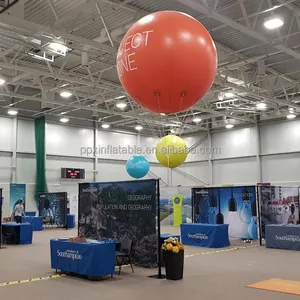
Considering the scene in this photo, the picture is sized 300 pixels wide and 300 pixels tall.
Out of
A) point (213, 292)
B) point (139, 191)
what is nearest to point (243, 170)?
point (139, 191)

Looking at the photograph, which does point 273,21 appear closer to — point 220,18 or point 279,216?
point 220,18

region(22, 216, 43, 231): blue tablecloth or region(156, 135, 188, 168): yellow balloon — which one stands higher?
region(156, 135, 188, 168): yellow balloon

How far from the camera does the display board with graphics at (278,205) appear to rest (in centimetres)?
1251

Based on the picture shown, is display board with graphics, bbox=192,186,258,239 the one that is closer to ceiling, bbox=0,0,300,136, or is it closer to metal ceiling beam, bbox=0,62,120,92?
ceiling, bbox=0,0,300,136

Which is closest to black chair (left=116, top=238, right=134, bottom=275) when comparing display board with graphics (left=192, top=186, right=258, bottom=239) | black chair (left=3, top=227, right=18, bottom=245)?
display board with graphics (left=192, top=186, right=258, bottom=239)

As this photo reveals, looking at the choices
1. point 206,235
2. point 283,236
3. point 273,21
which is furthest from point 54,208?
point 273,21

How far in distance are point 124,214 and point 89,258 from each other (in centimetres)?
170

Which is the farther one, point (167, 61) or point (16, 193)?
point (16, 193)

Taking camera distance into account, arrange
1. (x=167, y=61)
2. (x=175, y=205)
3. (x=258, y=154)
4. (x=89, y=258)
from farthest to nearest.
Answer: (x=258, y=154) < (x=175, y=205) < (x=89, y=258) < (x=167, y=61)

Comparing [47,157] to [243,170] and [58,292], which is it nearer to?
[243,170]

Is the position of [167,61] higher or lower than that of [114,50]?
lower

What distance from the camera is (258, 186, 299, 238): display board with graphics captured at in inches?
492

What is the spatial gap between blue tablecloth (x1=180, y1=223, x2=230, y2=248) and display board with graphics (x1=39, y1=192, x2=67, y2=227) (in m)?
8.15

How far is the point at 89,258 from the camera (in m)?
7.09
